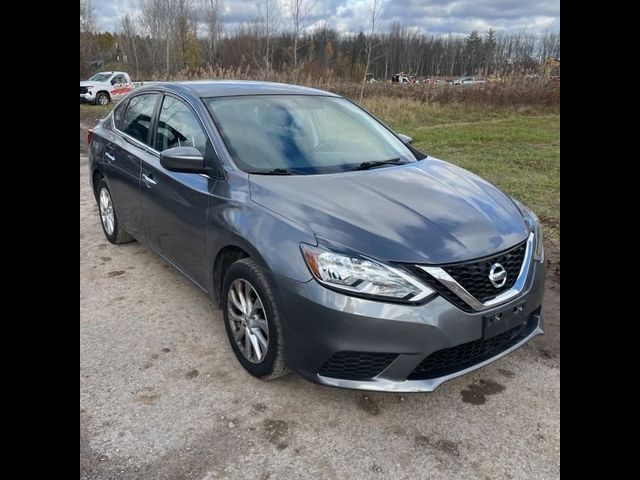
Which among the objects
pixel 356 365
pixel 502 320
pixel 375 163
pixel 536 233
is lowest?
pixel 356 365

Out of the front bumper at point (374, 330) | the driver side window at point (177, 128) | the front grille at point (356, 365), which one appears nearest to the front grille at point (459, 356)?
the front bumper at point (374, 330)

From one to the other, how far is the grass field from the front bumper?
2951 millimetres

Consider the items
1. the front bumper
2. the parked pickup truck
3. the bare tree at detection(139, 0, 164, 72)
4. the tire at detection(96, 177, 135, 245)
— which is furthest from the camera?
the bare tree at detection(139, 0, 164, 72)

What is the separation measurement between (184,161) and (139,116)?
1.62 meters

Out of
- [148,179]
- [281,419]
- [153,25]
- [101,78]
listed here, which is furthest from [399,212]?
[153,25]

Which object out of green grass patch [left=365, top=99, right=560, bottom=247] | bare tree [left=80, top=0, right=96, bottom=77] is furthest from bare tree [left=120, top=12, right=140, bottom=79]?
green grass patch [left=365, top=99, right=560, bottom=247]

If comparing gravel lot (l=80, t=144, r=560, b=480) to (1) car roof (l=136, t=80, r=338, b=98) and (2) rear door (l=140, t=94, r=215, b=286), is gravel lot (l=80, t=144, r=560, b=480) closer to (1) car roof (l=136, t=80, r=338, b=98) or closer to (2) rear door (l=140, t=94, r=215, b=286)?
(2) rear door (l=140, t=94, r=215, b=286)

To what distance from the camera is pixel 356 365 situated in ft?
8.04

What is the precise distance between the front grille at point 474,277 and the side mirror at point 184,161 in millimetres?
1492

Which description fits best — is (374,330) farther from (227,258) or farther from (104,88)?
(104,88)

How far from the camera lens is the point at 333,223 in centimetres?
256

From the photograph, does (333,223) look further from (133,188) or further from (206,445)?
(133,188)

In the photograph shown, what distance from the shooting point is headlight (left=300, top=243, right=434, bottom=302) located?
2342 millimetres
